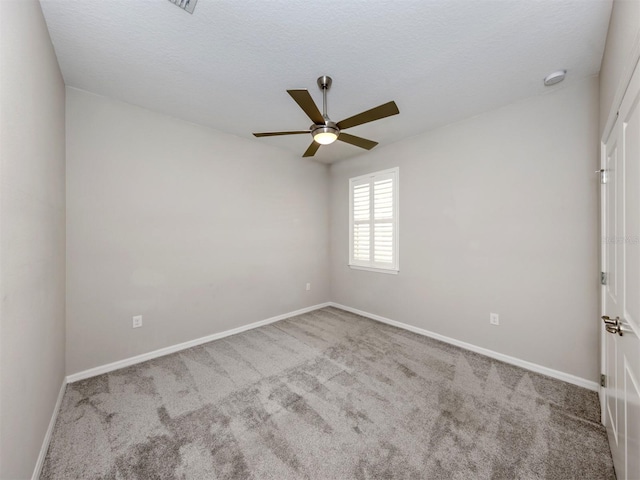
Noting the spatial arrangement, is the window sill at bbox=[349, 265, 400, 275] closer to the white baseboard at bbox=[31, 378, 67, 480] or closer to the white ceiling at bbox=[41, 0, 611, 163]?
the white ceiling at bbox=[41, 0, 611, 163]

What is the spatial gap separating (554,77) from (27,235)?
385 centimetres

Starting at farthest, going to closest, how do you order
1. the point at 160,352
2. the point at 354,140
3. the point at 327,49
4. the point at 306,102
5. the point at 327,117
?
the point at 160,352, the point at 354,140, the point at 327,117, the point at 327,49, the point at 306,102

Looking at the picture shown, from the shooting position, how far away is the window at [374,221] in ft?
12.1

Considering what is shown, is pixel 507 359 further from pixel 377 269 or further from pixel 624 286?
pixel 377 269

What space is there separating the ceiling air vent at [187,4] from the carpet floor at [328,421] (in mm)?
2711

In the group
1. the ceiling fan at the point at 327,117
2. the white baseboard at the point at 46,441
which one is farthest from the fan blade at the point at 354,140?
the white baseboard at the point at 46,441

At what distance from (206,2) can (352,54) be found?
101 cm

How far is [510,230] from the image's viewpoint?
2.61 metres

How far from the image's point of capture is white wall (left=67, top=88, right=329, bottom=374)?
238cm

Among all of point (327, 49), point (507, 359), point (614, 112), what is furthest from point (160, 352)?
point (614, 112)

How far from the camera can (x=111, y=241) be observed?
2.52 meters

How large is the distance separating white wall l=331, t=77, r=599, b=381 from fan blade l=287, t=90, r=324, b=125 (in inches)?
76.6

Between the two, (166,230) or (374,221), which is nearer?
(166,230)

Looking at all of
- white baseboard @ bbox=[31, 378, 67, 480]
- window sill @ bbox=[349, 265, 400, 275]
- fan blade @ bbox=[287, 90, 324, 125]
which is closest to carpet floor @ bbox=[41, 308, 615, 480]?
white baseboard @ bbox=[31, 378, 67, 480]
